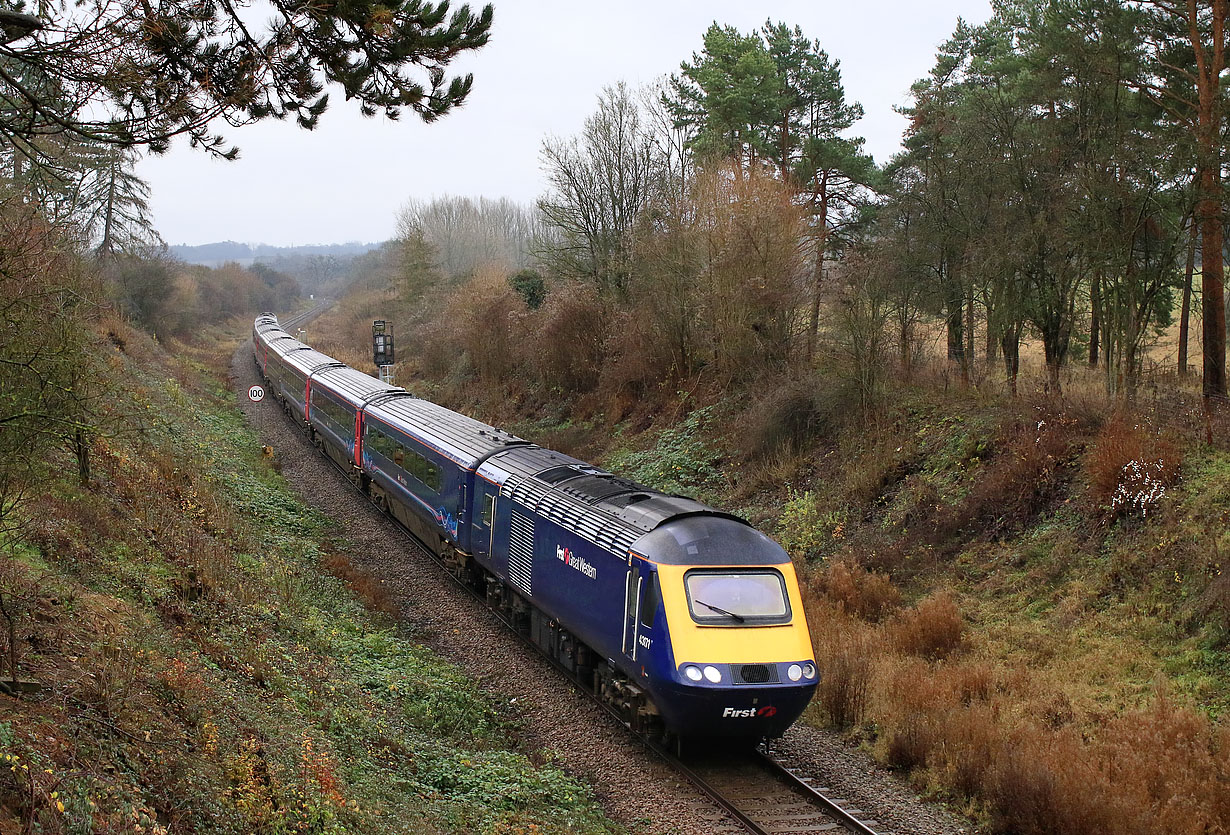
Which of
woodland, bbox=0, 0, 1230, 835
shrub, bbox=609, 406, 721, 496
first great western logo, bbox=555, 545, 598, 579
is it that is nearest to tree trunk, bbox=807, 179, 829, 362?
woodland, bbox=0, 0, 1230, 835

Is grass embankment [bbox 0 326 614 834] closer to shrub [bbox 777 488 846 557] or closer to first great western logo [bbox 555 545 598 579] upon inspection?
first great western logo [bbox 555 545 598 579]

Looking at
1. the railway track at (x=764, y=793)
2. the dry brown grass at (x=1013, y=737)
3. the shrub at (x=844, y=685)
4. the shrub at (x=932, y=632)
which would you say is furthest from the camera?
the shrub at (x=932, y=632)

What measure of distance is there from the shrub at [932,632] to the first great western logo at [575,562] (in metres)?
4.82

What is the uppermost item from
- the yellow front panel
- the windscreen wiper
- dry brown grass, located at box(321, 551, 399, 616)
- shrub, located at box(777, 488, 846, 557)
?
the windscreen wiper

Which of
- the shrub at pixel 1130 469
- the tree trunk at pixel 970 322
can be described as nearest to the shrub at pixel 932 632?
the shrub at pixel 1130 469

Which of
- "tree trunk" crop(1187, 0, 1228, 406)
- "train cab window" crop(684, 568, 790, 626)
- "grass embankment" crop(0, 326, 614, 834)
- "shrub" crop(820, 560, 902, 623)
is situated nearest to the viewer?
"grass embankment" crop(0, 326, 614, 834)

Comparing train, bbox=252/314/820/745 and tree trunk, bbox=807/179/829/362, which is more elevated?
tree trunk, bbox=807/179/829/362

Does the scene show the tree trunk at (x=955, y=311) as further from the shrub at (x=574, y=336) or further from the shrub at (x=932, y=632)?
the shrub at (x=574, y=336)

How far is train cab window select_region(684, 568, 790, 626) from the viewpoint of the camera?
8.88 metres

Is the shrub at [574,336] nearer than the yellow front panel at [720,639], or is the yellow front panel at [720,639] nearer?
the yellow front panel at [720,639]

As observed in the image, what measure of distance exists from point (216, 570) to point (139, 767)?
6134 mm

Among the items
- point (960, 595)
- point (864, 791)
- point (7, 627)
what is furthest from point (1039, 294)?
point (7, 627)

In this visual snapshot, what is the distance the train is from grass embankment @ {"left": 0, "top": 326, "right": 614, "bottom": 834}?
53.0 inches

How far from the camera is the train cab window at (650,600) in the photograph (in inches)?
354
